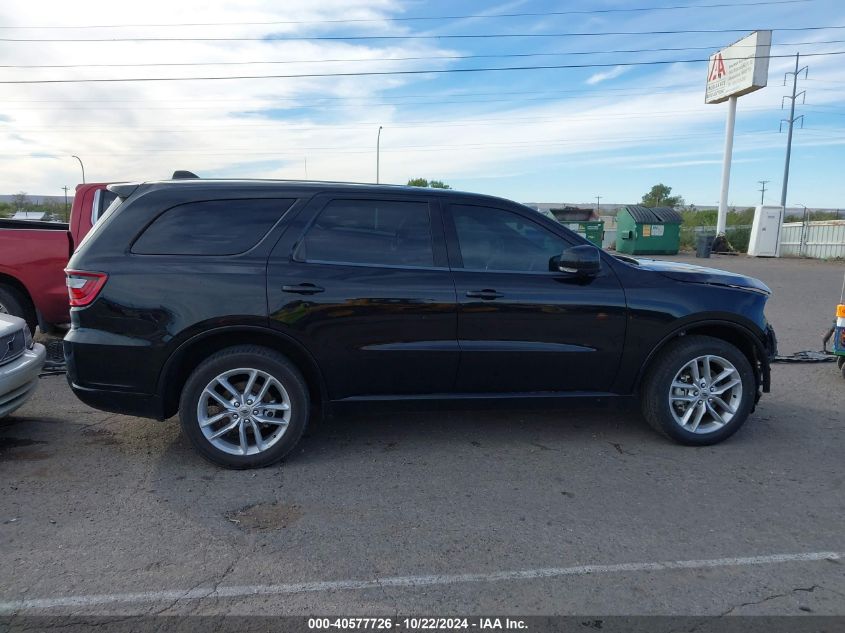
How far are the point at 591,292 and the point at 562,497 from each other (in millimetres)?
1446

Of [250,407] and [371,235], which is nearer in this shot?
[250,407]

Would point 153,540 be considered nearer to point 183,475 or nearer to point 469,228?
point 183,475

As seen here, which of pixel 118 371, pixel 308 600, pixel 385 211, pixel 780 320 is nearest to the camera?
pixel 308 600

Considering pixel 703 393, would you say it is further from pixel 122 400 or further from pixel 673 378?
pixel 122 400

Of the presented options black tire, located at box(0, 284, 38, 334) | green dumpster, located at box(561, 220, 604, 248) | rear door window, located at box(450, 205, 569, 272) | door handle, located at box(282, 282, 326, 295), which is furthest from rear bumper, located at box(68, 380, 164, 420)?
green dumpster, located at box(561, 220, 604, 248)

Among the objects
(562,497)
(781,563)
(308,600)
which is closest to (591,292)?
(562,497)

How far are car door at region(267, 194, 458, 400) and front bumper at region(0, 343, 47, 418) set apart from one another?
197 centimetres

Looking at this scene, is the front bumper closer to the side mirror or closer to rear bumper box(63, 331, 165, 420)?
rear bumper box(63, 331, 165, 420)

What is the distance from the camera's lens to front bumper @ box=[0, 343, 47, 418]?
4.39m

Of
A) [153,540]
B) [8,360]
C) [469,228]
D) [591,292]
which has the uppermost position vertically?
[469,228]

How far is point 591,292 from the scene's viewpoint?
4.46 m

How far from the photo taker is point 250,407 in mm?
4184

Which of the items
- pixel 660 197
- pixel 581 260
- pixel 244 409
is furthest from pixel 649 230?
pixel 660 197

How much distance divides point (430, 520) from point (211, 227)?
237 centimetres
